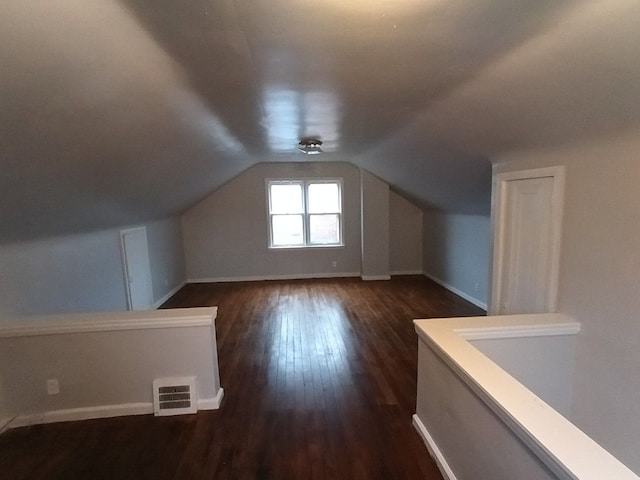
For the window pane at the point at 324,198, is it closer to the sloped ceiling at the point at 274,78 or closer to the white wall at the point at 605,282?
the sloped ceiling at the point at 274,78

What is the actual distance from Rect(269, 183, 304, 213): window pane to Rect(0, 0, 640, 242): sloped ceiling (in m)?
3.83

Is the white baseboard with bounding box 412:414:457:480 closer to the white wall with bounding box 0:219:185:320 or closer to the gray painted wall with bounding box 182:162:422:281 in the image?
the white wall with bounding box 0:219:185:320

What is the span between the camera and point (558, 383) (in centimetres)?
220

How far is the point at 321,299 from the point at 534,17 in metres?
4.72

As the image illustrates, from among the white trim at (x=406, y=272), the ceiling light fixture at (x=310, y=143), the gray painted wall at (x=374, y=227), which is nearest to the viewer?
the ceiling light fixture at (x=310, y=143)

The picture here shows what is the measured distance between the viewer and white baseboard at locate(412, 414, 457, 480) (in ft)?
6.11

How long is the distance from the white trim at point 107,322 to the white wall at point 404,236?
515 centimetres

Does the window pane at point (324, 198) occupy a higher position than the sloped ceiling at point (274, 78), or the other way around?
the sloped ceiling at point (274, 78)

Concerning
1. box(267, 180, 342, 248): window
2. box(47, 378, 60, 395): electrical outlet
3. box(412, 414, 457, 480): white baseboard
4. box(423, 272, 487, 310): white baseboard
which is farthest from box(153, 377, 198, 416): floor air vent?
box(267, 180, 342, 248): window

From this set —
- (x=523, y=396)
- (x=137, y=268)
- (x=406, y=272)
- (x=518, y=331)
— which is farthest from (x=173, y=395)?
(x=406, y=272)

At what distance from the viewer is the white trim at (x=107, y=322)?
7.72ft

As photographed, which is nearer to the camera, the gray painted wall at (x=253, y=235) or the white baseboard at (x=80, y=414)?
the white baseboard at (x=80, y=414)

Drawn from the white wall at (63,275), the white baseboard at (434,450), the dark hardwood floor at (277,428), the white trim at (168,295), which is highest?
the white wall at (63,275)

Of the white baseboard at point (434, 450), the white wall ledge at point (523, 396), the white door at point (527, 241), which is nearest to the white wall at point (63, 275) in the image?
the white wall ledge at point (523, 396)
